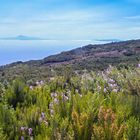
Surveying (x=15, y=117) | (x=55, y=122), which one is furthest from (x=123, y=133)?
(x=15, y=117)

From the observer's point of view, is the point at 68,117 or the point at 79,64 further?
the point at 79,64

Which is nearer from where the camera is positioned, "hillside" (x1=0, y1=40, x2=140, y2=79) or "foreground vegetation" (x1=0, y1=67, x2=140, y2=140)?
"foreground vegetation" (x1=0, y1=67, x2=140, y2=140)

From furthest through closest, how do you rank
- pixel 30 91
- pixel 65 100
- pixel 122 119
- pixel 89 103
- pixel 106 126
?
pixel 30 91 → pixel 65 100 → pixel 89 103 → pixel 122 119 → pixel 106 126

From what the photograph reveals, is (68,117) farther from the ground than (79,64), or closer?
farther from the ground

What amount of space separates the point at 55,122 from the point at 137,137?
451mm

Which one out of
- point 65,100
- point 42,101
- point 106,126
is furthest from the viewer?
point 42,101

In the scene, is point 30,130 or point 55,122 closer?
point 55,122

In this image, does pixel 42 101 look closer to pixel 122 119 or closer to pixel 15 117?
pixel 15 117

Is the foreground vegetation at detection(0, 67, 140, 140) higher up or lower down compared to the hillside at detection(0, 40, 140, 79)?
higher up

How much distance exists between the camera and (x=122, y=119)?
2.48 meters

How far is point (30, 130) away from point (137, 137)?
0.73 m

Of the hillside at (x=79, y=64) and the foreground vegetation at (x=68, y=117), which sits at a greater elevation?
the foreground vegetation at (x=68, y=117)

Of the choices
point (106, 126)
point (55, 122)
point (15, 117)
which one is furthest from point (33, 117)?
point (106, 126)

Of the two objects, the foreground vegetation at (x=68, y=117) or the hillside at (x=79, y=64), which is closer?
the foreground vegetation at (x=68, y=117)
